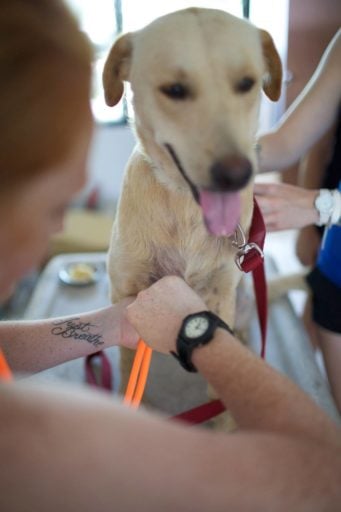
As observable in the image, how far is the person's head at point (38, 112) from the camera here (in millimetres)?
394

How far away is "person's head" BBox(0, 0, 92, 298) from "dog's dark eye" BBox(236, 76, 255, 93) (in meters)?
0.37

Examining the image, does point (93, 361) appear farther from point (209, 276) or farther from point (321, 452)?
point (321, 452)

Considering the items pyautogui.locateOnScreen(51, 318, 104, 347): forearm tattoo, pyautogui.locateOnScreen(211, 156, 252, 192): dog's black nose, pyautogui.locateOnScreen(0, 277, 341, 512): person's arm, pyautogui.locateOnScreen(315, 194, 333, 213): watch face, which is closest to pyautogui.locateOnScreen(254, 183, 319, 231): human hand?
pyautogui.locateOnScreen(315, 194, 333, 213): watch face

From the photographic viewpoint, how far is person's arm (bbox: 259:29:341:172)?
1101 mm

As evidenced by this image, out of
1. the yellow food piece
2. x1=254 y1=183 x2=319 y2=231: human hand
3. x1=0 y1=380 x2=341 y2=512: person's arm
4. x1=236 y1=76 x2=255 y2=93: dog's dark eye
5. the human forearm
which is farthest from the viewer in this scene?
the yellow food piece

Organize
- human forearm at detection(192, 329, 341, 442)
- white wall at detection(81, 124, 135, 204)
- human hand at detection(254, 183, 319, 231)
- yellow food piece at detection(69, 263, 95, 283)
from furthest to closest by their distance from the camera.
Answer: white wall at detection(81, 124, 135, 204), yellow food piece at detection(69, 263, 95, 283), human hand at detection(254, 183, 319, 231), human forearm at detection(192, 329, 341, 442)

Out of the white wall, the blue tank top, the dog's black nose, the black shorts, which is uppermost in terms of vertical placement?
Result: the dog's black nose

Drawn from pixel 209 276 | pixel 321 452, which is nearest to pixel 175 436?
pixel 321 452

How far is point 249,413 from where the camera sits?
0.58 metres

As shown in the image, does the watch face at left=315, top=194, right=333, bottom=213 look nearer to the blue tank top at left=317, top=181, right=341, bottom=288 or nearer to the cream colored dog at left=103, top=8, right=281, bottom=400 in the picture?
the blue tank top at left=317, top=181, right=341, bottom=288

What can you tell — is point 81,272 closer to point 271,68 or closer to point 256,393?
point 271,68

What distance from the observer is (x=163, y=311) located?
76cm

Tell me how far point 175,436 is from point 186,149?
1.53 ft

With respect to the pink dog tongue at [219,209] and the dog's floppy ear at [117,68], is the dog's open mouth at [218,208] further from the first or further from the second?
the dog's floppy ear at [117,68]
